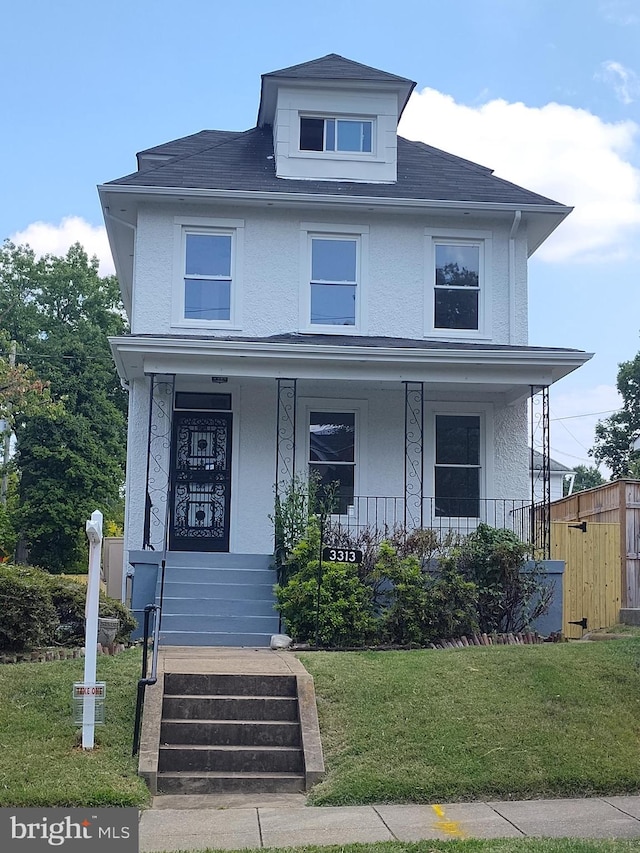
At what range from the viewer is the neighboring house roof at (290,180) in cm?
1639

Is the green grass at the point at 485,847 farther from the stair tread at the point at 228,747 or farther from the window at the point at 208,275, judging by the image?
the window at the point at 208,275

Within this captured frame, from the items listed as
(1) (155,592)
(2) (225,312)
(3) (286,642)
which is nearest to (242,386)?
(2) (225,312)

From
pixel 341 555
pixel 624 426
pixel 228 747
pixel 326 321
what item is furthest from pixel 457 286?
pixel 624 426

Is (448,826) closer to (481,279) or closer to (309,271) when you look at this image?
(309,271)

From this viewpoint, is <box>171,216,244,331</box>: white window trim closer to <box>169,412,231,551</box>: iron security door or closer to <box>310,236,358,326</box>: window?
<box>310,236,358,326</box>: window

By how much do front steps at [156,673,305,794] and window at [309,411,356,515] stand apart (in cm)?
Result: 668

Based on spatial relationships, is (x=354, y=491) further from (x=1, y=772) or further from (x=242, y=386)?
(x=1, y=772)

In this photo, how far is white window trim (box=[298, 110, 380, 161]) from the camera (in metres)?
17.2

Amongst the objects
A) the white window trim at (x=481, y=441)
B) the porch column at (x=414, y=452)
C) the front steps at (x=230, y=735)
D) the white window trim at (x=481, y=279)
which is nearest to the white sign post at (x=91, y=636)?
the front steps at (x=230, y=735)

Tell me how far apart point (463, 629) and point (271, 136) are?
10.3 m

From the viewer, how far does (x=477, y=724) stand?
349 inches

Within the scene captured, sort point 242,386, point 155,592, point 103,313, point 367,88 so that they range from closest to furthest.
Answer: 1. point 155,592
2. point 242,386
3. point 367,88
4. point 103,313

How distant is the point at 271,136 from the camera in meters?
18.8

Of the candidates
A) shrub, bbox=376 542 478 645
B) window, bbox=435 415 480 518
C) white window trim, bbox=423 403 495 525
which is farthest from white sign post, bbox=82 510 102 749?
window, bbox=435 415 480 518
